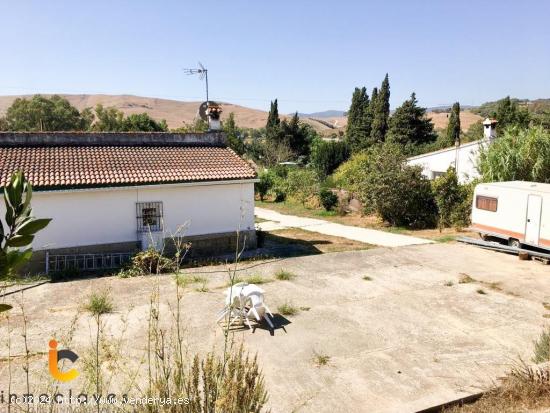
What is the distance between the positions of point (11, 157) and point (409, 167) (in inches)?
653

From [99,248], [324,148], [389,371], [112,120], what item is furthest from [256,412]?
[112,120]

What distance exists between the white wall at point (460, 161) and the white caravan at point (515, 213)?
5.81m

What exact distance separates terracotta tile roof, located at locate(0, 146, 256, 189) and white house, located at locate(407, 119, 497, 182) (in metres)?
11.0

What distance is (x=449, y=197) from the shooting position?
20594mm

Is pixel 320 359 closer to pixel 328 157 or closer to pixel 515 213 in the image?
pixel 515 213

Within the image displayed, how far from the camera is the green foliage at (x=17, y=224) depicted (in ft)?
5.80

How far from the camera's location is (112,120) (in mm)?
58000

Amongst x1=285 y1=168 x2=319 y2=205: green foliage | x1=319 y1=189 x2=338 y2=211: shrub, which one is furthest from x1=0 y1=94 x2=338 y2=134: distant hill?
x1=319 y1=189 x2=338 y2=211: shrub

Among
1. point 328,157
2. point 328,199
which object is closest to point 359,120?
point 328,157

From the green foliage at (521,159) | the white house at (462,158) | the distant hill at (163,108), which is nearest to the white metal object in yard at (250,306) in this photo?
the green foliage at (521,159)

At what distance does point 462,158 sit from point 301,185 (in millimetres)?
11359

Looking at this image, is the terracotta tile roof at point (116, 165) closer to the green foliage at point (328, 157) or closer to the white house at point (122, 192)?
the white house at point (122, 192)

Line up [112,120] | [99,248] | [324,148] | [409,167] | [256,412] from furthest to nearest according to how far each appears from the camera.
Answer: [112,120]
[324,148]
[409,167]
[99,248]
[256,412]

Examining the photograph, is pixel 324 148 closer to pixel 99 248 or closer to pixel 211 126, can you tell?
pixel 211 126
